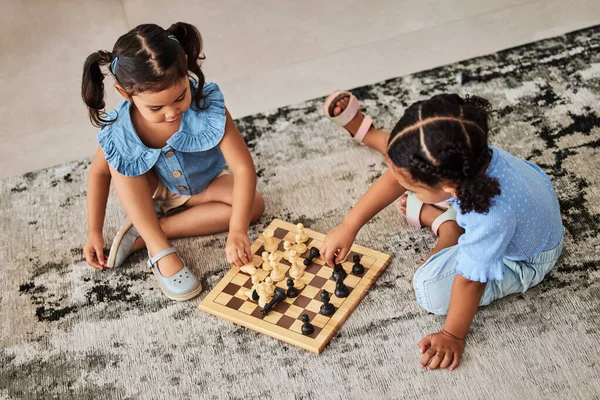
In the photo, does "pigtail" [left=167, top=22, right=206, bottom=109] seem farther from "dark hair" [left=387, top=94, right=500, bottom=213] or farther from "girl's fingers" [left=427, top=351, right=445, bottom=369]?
"girl's fingers" [left=427, top=351, right=445, bottom=369]

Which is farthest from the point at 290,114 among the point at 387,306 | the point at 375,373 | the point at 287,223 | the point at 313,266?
the point at 375,373

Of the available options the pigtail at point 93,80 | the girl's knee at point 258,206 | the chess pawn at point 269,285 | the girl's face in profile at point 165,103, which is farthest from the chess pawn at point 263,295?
the pigtail at point 93,80

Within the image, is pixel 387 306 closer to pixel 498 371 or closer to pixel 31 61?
pixel 498 371

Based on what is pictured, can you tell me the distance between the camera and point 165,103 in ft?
4.84

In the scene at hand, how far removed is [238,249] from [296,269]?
131 millimetres

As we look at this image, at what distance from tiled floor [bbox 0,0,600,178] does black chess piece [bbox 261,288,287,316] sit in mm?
733

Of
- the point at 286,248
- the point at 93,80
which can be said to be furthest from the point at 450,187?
the point at 93,80

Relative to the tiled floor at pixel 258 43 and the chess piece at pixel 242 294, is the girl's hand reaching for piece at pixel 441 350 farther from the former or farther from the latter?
the tiled floor at pixel 258 43

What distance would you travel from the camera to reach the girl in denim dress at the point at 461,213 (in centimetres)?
124

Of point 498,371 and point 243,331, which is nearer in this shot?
point 498,371

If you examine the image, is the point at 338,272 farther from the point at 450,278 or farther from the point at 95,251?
the point at 95,251

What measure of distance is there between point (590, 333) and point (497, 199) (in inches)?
13.3

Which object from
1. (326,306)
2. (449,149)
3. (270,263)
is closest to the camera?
(449,149)

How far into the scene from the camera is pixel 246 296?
156 cm
